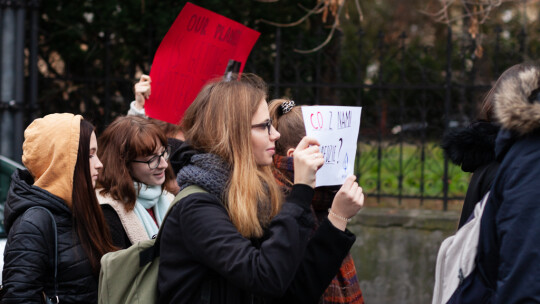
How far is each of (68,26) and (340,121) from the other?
5.22 m

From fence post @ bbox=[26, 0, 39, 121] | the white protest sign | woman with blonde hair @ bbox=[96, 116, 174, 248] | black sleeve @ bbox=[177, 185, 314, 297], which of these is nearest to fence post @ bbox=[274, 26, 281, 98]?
fence post @ bbox=[26, 0, 39, 121]

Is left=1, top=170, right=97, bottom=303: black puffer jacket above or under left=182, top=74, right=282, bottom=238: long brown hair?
under

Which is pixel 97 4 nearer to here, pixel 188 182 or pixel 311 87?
pixel 311 87

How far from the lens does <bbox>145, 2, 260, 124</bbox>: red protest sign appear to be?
3.53 metres

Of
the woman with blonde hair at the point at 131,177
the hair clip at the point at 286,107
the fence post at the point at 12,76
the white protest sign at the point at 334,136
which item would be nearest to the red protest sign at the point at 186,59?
the woman with blonde hair at the point at 131,177

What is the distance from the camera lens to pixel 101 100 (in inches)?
260

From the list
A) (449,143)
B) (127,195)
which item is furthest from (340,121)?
(127,195)

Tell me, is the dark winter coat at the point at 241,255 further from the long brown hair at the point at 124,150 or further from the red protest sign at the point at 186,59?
the red protest sign at the point at 186,59

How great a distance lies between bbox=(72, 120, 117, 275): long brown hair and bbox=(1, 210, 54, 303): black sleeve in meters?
0.14

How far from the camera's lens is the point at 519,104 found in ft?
6.42

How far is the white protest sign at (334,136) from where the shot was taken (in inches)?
91.3

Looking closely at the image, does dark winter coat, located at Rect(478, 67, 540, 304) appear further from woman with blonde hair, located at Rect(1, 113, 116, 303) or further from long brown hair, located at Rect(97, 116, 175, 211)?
long brown hair, located at Rect(97, 116, 175, 211)

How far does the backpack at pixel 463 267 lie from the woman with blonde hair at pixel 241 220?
345 millimetres

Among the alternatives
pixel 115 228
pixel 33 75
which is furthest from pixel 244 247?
pixel 33 75
